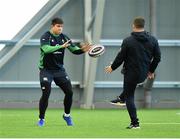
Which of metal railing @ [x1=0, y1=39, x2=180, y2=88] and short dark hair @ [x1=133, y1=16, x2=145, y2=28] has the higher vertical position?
short dark hair @ [x1=133, y1=16, x2=145, y2=28]

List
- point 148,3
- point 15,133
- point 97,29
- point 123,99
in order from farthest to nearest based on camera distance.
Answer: point 148,3, point 97,29, point 123,99, point 15,133

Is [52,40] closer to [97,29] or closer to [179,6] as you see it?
[97,29]

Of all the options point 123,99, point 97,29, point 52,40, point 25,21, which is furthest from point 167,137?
point 25,21

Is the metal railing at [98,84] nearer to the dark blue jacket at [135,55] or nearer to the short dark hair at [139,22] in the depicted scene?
the dark blue jacket at [135,55]

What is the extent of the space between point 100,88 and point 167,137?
1364 centimetres

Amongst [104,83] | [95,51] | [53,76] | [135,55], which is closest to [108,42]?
[104,83]

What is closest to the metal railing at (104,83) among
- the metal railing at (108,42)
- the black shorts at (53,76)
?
the metal railing at (108,42)

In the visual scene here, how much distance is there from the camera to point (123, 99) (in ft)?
37.0

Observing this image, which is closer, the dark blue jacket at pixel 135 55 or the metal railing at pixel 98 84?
the dark blue jacket at pixel 135 55

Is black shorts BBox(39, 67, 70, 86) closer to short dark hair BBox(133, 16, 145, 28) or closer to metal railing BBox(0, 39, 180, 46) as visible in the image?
short dark hair BBox(133, 16, 145, 28)

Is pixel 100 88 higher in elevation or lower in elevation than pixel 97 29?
lower

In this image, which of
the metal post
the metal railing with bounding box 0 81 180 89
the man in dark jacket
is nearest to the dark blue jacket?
the man in dark jacket

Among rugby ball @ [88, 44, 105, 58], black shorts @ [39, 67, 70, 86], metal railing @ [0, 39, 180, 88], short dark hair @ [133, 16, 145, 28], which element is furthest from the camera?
metal railing @ [0, 39, 180, 88]

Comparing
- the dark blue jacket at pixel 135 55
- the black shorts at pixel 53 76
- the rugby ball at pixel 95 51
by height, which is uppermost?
the dark blue jacket at pixel 135 55
